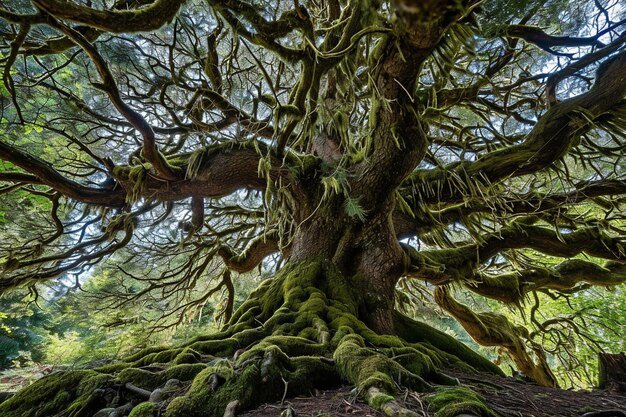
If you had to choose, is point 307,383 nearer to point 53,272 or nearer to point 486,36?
point 486,36

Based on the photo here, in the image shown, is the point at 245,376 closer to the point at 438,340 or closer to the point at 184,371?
the point at 184,371

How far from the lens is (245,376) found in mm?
1694

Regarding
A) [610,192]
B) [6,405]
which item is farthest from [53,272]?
[610,192]

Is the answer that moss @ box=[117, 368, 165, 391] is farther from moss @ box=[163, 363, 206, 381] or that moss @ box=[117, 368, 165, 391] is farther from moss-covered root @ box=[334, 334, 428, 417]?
moss-covered root @ box=[334, 334, 428, 417]

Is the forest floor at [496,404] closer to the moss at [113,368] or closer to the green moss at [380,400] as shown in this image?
the green moss at [380,400]

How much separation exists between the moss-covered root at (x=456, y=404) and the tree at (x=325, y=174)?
0.09ft

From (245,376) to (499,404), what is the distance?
4.74 feet

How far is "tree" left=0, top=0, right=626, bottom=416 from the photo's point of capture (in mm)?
1885

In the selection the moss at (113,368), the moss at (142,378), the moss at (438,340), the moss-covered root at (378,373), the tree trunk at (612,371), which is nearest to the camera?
the moss-covered root at (378,373)

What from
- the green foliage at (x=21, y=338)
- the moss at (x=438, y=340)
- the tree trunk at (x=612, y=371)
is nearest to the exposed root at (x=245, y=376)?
the moss at (x=438, y=340)

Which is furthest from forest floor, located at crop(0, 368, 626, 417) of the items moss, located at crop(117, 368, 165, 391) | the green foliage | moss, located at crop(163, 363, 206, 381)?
the green foliage

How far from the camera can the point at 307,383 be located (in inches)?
74.2

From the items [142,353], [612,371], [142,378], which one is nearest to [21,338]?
[142,353]

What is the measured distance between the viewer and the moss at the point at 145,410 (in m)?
1.45
